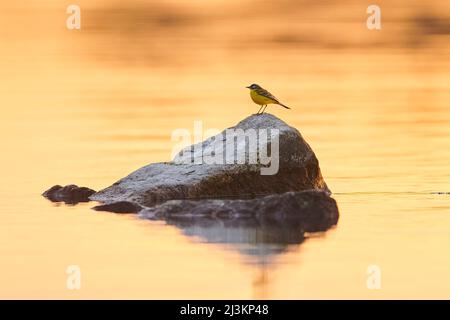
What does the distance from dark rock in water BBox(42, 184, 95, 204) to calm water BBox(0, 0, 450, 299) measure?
0.28 meters

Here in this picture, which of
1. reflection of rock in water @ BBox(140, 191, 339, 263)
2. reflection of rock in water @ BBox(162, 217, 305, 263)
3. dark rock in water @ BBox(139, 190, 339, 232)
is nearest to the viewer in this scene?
reflection of rock in water @ BBox(162, 217, 305, 263)

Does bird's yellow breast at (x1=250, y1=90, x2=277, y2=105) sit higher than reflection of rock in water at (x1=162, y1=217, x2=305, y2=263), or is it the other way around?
bird's yellow breast at (x1=250, y1=90, x2=277, y2=105)

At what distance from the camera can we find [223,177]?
16422mm

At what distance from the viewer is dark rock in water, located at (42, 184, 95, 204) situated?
16.8m

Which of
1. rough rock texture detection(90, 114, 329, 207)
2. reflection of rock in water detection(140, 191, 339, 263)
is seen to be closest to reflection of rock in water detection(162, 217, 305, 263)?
reflection of rock in water detection(140, 191, 339, 263)

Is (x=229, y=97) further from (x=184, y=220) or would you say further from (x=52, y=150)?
(x=184, y=220)

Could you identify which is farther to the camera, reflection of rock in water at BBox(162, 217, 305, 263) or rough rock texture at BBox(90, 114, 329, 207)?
rough rock texture at BBox(90, 114, 329, 207)

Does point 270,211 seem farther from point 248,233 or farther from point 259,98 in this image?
point 259,98

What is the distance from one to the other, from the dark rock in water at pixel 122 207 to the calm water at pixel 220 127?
0.20 m

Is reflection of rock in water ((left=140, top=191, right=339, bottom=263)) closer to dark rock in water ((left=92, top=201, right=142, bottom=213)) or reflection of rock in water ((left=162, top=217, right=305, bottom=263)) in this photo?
reflection of rock in water ((left=162, top=217, right=305, bottom=263))

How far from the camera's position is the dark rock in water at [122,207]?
51.6 ft

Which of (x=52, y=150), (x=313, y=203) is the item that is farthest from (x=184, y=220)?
(x=52, y=150)

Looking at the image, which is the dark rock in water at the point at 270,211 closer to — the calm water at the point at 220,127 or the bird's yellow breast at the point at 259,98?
the calm water at the point at 220,127

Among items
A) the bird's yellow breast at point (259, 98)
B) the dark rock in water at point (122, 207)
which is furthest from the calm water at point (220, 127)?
the bird's yellow breast at point (259, 98)
